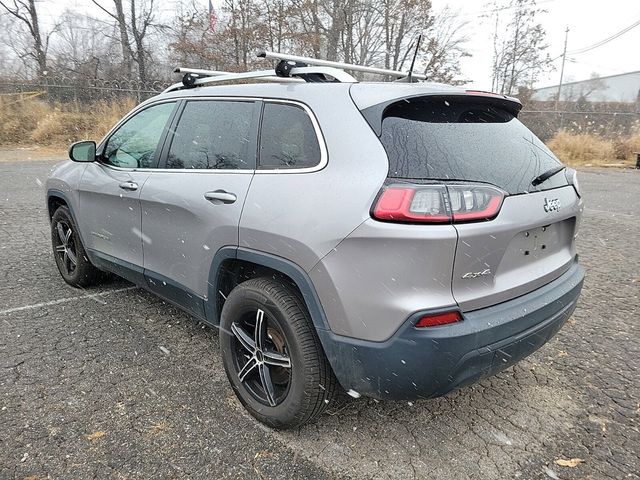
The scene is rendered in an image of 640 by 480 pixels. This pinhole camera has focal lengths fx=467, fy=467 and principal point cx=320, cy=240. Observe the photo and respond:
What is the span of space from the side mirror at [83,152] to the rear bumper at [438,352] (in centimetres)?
277

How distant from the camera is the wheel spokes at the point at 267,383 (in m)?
2.42

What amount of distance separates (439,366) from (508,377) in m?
1.39

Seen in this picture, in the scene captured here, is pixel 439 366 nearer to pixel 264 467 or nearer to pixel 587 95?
pixel 264 467

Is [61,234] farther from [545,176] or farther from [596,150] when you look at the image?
[596,150]

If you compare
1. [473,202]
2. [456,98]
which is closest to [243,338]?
[473,202]

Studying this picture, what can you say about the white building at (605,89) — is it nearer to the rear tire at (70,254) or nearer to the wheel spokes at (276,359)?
the rear tire at (70,254)

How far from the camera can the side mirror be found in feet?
12.6

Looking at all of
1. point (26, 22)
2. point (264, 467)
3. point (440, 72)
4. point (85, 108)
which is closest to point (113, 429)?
point (264, 467)

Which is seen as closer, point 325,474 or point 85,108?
point 325,474

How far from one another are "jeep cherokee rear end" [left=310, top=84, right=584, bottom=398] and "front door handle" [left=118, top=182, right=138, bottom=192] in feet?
5.76

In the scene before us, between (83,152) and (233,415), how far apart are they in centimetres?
257

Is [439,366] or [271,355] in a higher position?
[439,366]

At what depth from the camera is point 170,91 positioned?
3502 millimetres

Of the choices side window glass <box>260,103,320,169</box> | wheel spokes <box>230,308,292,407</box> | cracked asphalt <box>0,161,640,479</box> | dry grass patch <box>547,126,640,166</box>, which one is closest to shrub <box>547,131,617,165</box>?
dry grass patch <box>547,126,640,166</box>
